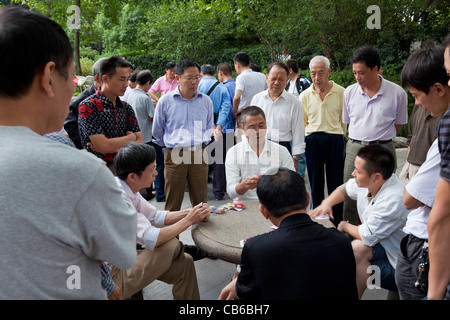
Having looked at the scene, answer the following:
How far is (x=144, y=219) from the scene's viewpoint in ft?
7.91

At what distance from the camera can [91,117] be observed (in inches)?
125

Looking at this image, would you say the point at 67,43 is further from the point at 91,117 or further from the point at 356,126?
the point at 356,126

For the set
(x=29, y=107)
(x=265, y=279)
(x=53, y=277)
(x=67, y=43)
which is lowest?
(x=265, y=279)

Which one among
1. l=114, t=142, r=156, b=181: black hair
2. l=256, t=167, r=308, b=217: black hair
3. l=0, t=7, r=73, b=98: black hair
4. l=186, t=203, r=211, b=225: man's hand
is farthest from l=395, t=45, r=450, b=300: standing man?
l=114, t=142, r=156, b=181: black hair

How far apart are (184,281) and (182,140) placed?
191 centimetres

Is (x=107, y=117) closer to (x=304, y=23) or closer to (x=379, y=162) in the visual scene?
(x=379, y=162)

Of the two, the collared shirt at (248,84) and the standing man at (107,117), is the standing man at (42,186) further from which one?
the collared shirt at (248,84)

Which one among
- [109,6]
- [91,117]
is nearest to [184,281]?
[91,117]

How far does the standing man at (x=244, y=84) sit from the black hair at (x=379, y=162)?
347cm

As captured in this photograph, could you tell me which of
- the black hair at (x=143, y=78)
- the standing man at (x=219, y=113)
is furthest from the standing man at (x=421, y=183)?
the black hair at (x=143, y=78)

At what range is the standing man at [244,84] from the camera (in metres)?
5.83

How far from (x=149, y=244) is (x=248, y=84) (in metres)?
4.03

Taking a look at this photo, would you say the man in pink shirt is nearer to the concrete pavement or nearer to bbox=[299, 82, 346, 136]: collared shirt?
bbox=[299, 82, 346, 136]: collared shirt

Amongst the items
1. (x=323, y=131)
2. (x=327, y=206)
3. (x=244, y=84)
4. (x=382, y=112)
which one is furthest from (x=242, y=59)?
(x=327, y=206)
